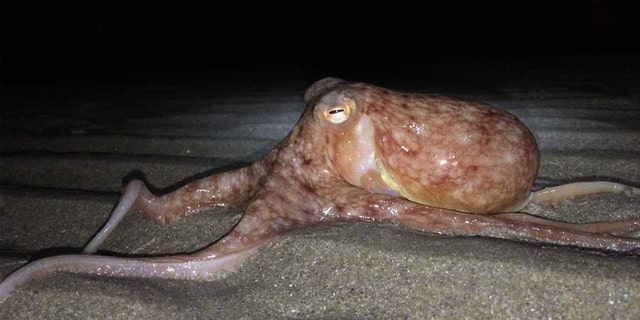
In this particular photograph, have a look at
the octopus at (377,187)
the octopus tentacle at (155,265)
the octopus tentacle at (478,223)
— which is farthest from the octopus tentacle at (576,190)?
the octopus tentacle at (155,265)

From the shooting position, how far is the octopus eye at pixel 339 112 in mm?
2398

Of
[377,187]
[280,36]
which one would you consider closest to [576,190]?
[377,187]

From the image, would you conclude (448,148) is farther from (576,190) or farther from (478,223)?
(576,190)

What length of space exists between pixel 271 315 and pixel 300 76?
24.1 feet

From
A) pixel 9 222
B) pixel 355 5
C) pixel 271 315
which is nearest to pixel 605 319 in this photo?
pixel 271 315

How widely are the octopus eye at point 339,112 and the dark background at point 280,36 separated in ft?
21.7

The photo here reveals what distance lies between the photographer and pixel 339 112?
2398 mm

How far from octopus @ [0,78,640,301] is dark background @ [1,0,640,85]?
648 centimetres

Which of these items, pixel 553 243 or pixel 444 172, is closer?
pixel 553 243

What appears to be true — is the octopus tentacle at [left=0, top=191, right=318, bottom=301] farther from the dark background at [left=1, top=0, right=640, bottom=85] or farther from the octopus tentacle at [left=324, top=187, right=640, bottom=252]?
the dark background at [left=1, top=0, right=640, bottom=85]

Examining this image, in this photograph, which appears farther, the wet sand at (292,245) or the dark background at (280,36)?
the dark background at (280,36)

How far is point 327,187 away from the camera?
248cm

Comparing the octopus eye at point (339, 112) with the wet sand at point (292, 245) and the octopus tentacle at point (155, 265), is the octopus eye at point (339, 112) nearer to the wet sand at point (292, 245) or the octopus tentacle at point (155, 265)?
the wet sand at point (292, 245)

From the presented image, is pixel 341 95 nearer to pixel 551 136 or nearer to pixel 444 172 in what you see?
pixel 444 172
